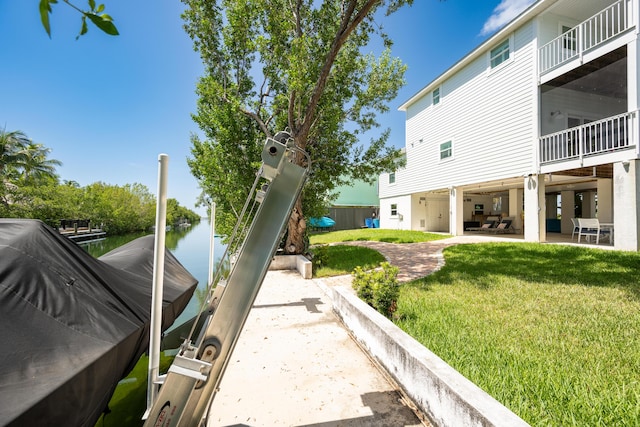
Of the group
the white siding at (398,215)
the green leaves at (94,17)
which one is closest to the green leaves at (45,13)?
the green leaves at (94,17)

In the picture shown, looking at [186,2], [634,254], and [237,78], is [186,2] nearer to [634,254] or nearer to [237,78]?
[237,78]

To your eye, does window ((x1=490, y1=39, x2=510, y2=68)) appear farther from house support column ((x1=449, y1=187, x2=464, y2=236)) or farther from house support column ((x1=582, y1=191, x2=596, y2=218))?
house support column ((x1=582, y1=191, x2=596, y2=218))

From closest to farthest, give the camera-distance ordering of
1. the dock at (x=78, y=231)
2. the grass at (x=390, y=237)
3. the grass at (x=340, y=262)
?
the grass at (x=340, y=262)
the grass at (x=390, y=237)
the dock at (x=78, y=231)

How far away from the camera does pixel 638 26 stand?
7.47 meters

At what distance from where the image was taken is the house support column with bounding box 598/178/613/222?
37.2 ft

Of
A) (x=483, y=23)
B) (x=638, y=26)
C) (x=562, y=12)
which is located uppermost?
(x=483, y=23)

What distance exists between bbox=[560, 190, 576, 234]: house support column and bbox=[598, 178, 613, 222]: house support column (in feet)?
10.1

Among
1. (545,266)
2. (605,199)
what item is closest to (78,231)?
(545,266)

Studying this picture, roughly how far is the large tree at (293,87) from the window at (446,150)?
19.8ft

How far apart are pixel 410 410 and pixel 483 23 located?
51.3 ft

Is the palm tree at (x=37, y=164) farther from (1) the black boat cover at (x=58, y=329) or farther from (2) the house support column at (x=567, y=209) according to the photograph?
(2) the house support column at (x=567, y=209)

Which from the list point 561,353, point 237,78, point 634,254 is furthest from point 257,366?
point 634,254

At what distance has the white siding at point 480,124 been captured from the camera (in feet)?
34.9

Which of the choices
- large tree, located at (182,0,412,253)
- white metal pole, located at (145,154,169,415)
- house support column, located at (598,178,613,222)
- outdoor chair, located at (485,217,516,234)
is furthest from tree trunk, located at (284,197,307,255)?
house support column, located at (598,178,613,222)
